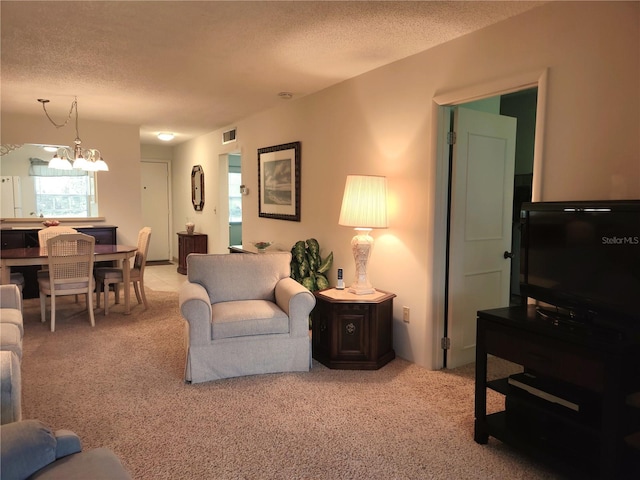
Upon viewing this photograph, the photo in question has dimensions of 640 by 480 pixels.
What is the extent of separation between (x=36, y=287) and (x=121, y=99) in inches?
114

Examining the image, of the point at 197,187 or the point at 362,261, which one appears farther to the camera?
the point at 197,187

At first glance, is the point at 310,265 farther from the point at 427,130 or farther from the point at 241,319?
the point at 427,130

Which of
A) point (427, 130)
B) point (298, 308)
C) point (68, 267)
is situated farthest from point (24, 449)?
point (68, 267)

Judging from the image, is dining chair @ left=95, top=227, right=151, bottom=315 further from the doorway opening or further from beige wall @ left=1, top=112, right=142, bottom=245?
the doorway opening

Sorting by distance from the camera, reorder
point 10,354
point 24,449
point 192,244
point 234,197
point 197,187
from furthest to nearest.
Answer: point 234,197 → point 197,187 → point 192,244 → point 10,354 → point 24,449

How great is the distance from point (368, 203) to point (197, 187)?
5.30 m

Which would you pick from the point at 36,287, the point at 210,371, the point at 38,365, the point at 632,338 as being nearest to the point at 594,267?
the point at 632,338

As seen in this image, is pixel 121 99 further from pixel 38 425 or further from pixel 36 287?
pixel 38 425

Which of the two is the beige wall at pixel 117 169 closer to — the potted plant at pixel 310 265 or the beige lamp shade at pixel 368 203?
the potted plant at pixel 310 265

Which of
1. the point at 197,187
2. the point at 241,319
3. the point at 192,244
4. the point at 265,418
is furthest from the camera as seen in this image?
the point at 197,187

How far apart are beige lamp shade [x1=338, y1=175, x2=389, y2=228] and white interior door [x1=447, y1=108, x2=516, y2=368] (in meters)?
0.54

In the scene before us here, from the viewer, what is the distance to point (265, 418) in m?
2.67

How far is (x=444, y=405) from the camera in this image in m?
2.86

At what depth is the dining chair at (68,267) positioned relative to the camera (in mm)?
4348
